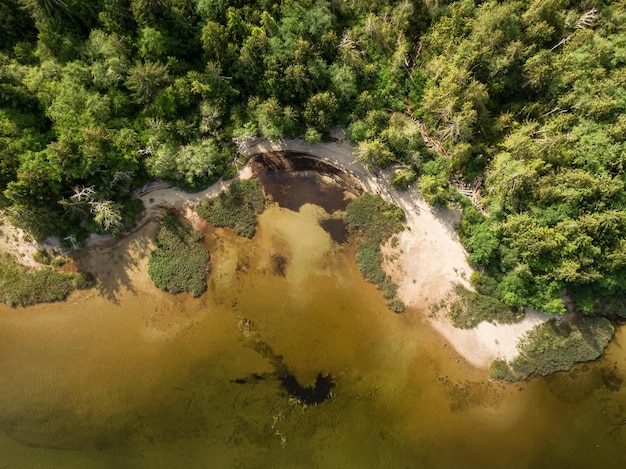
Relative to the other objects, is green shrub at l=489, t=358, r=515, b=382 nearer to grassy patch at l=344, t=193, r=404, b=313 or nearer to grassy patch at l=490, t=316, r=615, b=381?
grassy patch at l=490, t=316, r=615, b=381

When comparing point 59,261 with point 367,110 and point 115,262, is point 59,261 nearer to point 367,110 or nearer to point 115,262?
point 115,262

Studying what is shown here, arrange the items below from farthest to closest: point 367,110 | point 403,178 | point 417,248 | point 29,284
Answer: point 417,248 < point 29,284 < point 403,178 < point 367,110

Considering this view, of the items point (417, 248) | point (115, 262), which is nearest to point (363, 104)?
point (417, 248)

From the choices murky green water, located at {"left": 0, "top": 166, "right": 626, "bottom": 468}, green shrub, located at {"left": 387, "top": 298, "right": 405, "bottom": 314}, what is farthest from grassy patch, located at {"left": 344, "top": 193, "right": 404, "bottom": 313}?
murky green water, located at {"left": 0, "top": 166, "right": 626, "bottom": 468}

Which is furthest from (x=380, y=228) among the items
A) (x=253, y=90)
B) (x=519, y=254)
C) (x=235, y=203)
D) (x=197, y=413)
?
(x=197, y=413)

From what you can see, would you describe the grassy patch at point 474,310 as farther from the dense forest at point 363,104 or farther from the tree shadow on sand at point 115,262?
the tree shadow on sand at point 115,262

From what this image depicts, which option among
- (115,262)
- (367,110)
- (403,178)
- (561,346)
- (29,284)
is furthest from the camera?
(115,262)
